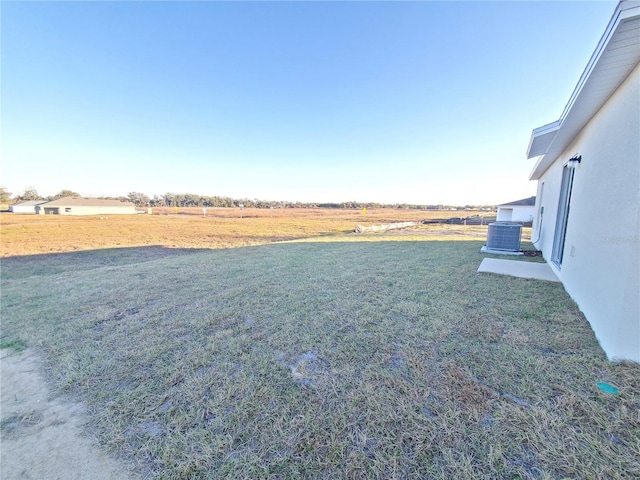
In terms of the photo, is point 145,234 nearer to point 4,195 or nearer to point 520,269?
point 520,269

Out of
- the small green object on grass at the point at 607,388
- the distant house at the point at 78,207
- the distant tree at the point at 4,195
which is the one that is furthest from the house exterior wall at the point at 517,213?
A: the distant tree at the point at 4,195

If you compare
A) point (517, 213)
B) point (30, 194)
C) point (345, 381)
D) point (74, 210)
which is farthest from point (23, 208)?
point (517, 213)

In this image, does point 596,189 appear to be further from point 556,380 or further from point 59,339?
point 59,339

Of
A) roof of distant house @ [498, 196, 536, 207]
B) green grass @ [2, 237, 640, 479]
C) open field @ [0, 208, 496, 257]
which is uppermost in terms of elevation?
roof of distant house @ [498, 196, 536, 207]

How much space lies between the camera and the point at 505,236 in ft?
23.4

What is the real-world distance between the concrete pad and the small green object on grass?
3282 millimetres

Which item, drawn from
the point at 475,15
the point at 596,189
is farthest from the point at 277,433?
the point at 475,15

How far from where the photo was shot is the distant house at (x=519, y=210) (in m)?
22.0

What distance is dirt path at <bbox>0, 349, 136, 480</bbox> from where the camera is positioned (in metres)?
1.28

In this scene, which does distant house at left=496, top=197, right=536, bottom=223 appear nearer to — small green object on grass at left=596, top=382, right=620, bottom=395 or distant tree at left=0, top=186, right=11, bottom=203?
small green object on grass at left=596, top=382, right=620, bottom=395

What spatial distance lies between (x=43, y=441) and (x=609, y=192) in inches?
216

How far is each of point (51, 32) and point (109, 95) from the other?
933 centimetres

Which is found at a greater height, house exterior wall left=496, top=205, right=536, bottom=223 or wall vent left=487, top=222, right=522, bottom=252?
house exterior wall left=496, top=205, right=536, bottom=223

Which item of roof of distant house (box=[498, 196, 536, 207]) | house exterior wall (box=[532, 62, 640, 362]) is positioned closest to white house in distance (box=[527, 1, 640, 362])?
house exterior wall (box=[532, 62, 640, 362])
